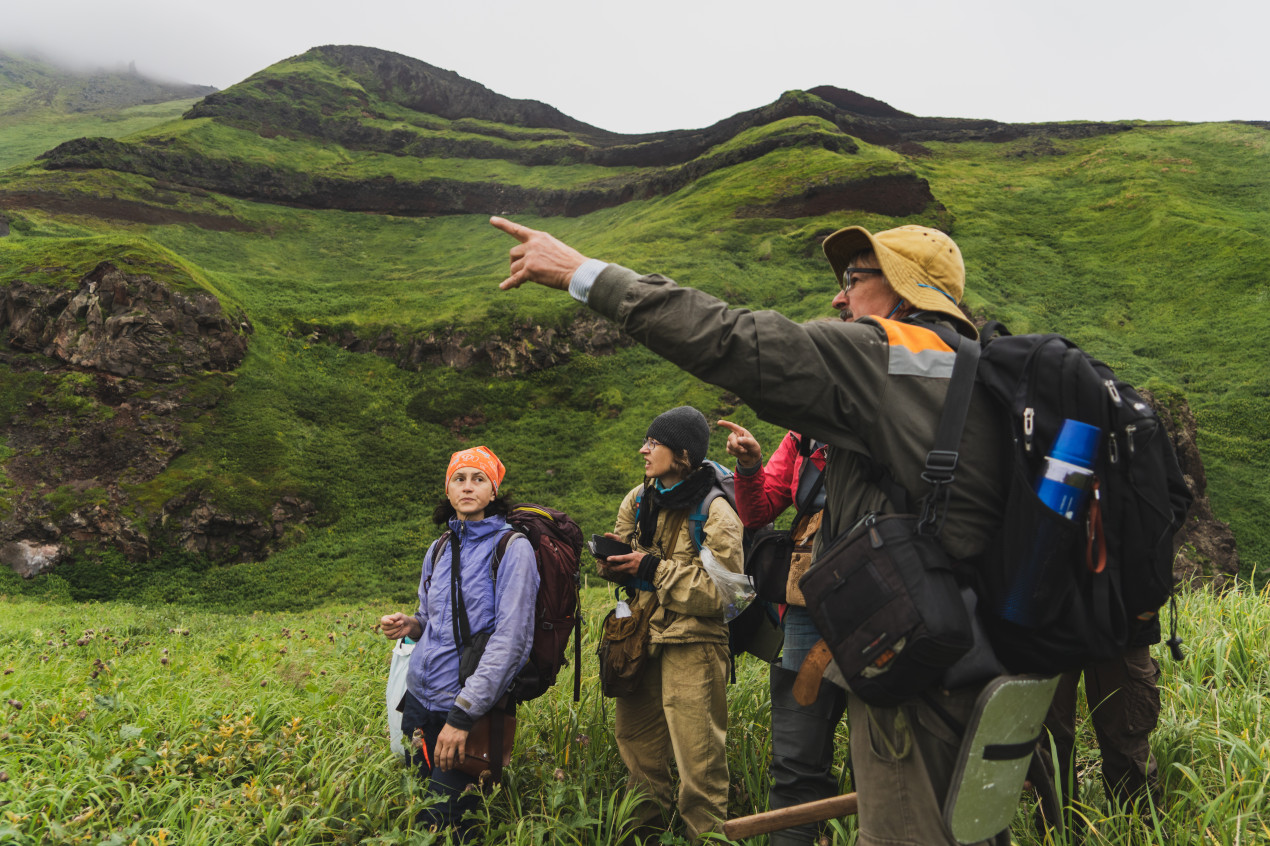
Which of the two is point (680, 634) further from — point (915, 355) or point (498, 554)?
point (915, 355)

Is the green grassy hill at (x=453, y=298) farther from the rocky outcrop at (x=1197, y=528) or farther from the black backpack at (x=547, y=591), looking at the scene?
the black backpack at (x=547, y=591)

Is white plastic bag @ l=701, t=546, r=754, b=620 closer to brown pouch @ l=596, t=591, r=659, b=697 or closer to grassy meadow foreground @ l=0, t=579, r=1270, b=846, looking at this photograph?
brown pouch @ l=596, t=591, r=659, b=697

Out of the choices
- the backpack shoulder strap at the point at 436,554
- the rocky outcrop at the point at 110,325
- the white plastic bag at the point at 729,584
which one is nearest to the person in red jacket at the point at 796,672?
the white plastic bag at the point at 729,584

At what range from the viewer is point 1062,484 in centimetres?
Result: 161

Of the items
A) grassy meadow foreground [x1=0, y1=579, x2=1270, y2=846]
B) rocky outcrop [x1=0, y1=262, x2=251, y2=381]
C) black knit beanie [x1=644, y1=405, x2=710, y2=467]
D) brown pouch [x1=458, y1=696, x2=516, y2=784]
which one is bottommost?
rocky outcrop [x1=0, y1=262, x2=251, y2=381]

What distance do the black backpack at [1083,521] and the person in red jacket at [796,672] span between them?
1.00 m

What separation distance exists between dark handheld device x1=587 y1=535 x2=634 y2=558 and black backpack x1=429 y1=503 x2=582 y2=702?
10 centimetres

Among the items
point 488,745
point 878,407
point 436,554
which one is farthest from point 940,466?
point 436,554

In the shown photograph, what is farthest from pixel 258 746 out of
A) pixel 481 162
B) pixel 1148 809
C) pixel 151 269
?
pixel 481 162

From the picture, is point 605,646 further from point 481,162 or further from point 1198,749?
point 481,162

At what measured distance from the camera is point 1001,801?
1796 mm

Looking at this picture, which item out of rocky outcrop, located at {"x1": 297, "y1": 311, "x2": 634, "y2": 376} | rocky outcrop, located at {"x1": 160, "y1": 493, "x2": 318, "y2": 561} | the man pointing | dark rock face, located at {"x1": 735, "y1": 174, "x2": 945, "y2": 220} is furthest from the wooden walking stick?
dark rock face, located at {"x1": 735, "y1": 174, "x2": 945, "y2": 220}

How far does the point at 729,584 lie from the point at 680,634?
0.36 m

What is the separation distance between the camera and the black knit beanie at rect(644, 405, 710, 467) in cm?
361
